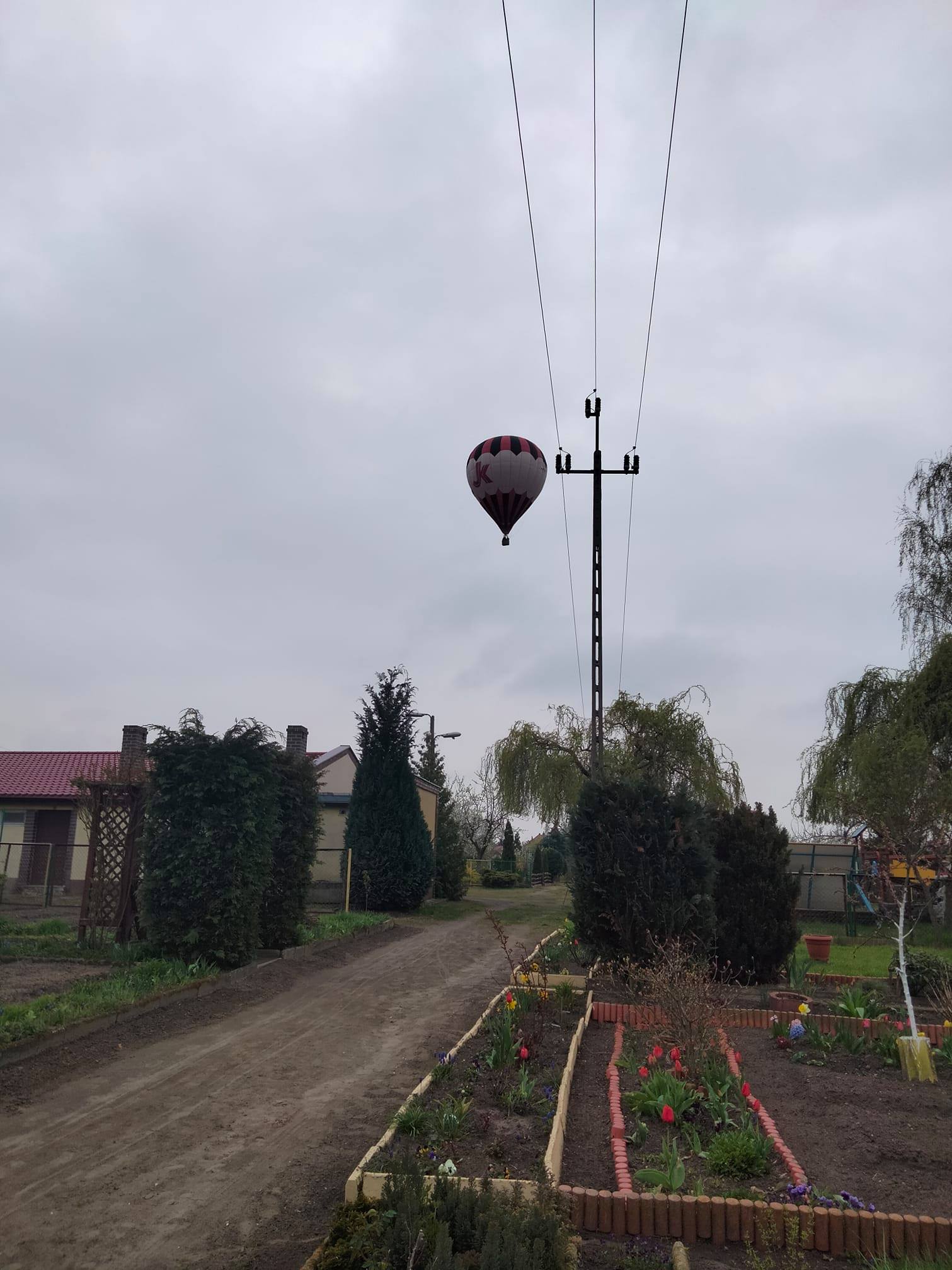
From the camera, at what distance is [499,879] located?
41250 mm

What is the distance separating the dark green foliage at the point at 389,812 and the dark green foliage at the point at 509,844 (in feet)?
82.7

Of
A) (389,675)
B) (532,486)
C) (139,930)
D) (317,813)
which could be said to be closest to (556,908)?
(389,675)

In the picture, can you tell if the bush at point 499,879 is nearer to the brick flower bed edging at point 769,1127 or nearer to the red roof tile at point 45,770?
the red roof tile at point 45,770

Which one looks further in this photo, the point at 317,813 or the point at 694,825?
the point at 317,813

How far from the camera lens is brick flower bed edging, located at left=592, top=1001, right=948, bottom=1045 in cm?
786

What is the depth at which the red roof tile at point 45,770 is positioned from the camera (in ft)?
88.6

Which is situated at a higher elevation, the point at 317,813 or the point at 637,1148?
the point at 317,813

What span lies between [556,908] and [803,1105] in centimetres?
2159

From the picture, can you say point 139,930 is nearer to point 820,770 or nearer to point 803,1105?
point 803,1105

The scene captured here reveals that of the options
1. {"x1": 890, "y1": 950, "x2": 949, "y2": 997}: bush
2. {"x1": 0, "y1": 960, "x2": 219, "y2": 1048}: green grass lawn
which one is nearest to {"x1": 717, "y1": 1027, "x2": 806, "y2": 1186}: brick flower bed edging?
{"x1": 890, "y1": 950, "x2": 949, "y2": 997}: bush

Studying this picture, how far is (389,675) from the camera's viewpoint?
24.1 m

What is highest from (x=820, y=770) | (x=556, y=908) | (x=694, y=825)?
(x=820, y=770)

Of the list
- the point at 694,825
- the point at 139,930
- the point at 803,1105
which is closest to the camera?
the point at 803,1105

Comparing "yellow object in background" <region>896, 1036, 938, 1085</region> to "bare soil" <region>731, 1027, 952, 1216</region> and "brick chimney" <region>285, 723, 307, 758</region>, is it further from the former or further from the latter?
"brick chimney" <region>285, 723, 307, 758</region>
